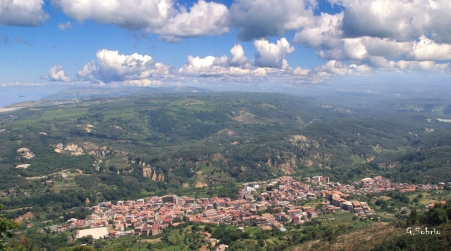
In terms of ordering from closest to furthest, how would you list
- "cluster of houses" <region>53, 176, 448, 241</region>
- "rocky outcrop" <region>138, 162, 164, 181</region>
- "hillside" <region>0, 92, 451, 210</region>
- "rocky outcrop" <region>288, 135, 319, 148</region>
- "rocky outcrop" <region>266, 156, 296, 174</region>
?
"cluster of houses" <region>53, 176, 448, 241</region>
"hillside" <region>0, 92, 451, 210</region>
"rocky outcrop" <region>138, 162, 164, 181</region>
"rocky outcrop" <region>266, 156, 296, 174</region>
"rocky outcrop" <region>288, 135, 319, 148</region>

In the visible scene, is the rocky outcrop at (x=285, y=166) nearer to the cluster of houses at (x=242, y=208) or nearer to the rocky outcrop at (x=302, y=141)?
the rocky outcrop at (x=302, y=141)

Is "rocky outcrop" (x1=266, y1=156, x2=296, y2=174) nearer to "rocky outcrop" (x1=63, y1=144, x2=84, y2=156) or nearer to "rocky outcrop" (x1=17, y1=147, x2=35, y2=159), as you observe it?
"rocky outcrop" (x1=63, y1=144, x2=84, y2=156)

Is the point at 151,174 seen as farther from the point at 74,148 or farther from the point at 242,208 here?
the point at 242,208

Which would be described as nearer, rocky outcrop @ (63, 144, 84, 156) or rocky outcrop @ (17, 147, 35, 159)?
rocky outcrop @ (17, 147, 35, 159)

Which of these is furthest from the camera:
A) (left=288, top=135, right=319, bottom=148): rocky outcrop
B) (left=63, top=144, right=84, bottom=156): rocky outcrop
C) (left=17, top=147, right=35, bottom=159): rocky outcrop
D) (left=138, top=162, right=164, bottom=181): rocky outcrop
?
(left=288, top=135, right=319, bottom=148): rocky outcrop

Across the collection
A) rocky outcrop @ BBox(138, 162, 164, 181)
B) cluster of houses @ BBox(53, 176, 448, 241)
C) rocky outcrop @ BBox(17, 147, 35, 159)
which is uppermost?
rocky outcrop @ BBox(17, 147, 35, 159)

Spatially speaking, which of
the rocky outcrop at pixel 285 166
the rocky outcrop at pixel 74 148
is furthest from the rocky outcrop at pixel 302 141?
the rocky outcrop at pixel 74 148

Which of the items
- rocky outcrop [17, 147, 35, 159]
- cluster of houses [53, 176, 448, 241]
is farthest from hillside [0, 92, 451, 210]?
cluster of houses [53, 176, 448, 241]

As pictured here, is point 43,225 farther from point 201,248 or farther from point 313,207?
point 313,207

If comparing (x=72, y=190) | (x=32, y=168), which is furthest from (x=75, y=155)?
(x=72, y=190)
